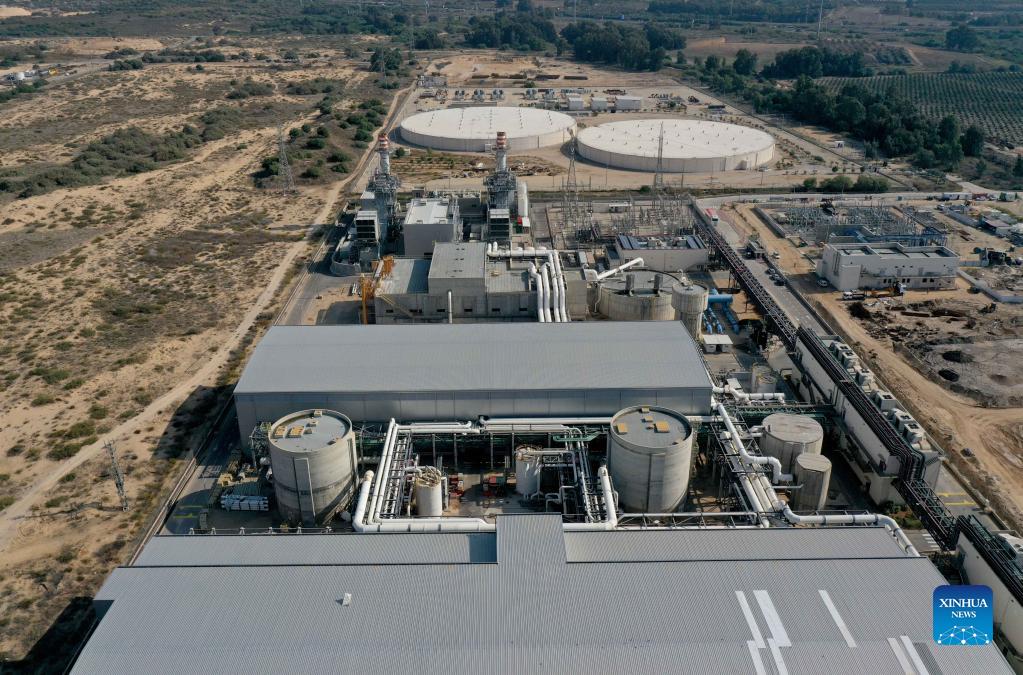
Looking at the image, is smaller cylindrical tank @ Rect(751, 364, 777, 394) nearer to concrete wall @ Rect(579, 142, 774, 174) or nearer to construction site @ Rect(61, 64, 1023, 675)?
construction site @ Rect(61, 64, 1023, 675)

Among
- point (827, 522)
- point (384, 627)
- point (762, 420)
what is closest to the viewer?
point (384, 627)

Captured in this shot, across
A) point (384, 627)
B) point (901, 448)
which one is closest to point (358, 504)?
point (384, 627)

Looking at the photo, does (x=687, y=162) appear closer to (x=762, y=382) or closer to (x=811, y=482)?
(x=762, y=382)

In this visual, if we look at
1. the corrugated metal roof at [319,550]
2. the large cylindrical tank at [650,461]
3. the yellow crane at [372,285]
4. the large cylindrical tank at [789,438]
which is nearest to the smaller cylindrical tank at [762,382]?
the large cylindrical tank at [789,438]

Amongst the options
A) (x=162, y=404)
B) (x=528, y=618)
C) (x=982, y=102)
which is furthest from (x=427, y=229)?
(x=982, y=102)

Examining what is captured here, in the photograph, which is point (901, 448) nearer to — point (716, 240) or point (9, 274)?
point (716, 240)

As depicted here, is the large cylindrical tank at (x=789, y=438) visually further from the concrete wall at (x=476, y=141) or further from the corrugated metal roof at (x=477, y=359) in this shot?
the concrete wall at (x=476, y=141)

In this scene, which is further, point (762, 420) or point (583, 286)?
point (583, 286)
